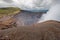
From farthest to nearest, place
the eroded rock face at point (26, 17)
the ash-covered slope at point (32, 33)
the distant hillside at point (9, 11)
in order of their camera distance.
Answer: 1. the distant hillside at point (9, 11)
2. the eroded rock face at point (26, 17)
3. the ash-covered slope at point (32, 33)

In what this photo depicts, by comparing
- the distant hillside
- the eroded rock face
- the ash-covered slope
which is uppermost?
the distant hillside

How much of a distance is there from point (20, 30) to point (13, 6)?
0.92m

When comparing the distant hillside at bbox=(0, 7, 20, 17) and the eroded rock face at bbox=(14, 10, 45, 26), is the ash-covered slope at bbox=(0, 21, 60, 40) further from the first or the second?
the distant hillside at bbox=(0, 7, 20, 17)

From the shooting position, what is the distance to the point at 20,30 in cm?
92

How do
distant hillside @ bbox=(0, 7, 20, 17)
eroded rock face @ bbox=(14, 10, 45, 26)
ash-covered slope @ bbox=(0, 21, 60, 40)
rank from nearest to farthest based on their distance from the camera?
ash-covered slope @ bbox=(0, 21, 60, 40) → eroded rock face @ bbox=(14, 10, 45, 26) → distant hillside @ bbox=(0, 7, 20, 17)

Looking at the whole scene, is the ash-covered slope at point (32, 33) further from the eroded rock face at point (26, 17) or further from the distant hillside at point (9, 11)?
the distant hillside at point (9, 11)

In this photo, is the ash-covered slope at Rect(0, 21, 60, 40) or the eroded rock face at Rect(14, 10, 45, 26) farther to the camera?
the eroded rock face at Rect(14, 10, 45, 26)

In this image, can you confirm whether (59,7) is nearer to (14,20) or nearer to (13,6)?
(14,20)

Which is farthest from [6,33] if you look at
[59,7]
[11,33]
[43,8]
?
[43,8]

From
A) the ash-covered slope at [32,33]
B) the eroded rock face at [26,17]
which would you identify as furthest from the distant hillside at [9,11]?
the ash-covered slope at [32,33]

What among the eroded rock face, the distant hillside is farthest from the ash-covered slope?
the distant hillside

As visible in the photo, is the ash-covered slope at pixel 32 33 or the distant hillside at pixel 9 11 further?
the distant hillside at pixel 9 11

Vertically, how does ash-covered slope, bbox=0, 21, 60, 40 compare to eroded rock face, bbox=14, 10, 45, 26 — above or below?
below

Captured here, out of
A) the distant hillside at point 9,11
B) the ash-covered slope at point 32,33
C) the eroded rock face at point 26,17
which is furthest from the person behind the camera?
the distant hillside at point 9,11
